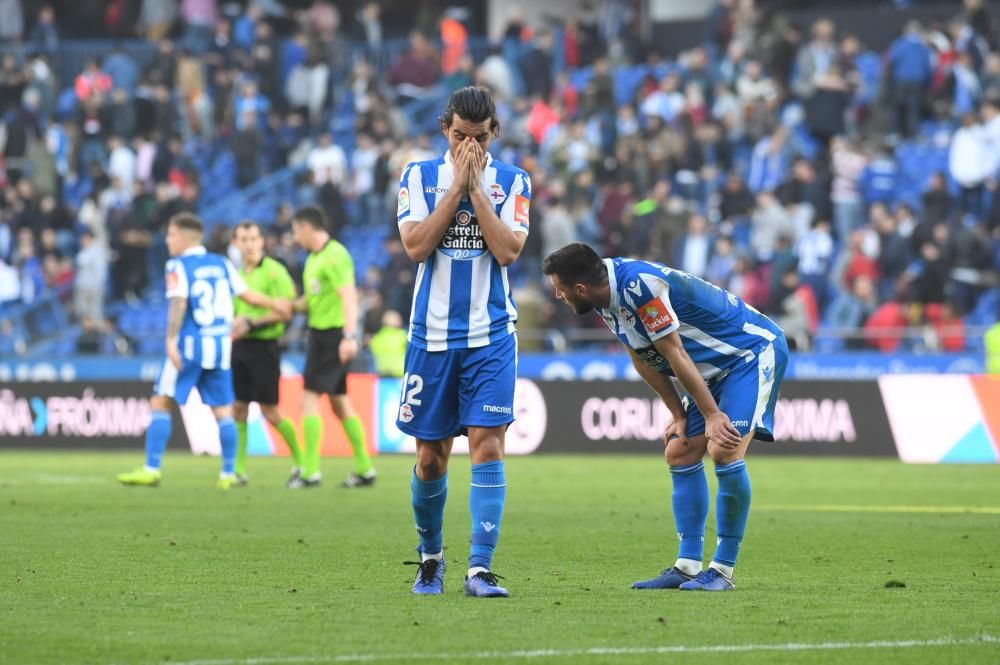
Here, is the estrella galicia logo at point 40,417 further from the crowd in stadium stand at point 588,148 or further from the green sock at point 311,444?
the green sock at point 311,444

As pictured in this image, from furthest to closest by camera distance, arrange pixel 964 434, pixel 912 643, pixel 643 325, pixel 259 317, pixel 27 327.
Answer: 1. pixel 27 327
2. pixel 964 434
3. pixel 259 317
4. pixel 643 325
5. pixel 912 643

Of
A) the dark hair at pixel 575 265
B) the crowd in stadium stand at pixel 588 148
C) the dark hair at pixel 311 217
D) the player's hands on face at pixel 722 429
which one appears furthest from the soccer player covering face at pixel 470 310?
the crowd in stadium stand at pixel 588 148

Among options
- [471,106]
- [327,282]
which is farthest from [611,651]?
[327,282]

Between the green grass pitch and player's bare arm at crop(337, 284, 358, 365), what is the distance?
4.12ft

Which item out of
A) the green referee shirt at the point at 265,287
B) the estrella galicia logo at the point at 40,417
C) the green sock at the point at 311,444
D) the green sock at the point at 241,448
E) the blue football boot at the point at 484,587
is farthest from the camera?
the estrella galicia logo at the point at 40,417

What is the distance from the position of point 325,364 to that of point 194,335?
4.01ft

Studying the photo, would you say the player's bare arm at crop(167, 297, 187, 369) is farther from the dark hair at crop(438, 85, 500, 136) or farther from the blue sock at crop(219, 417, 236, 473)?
the dark hair at crop(438, 85, 500, 136)

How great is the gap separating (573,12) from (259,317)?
20.0 metres

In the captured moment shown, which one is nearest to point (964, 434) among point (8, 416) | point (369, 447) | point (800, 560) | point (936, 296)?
point (936, 296)

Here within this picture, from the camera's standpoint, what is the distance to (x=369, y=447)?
22406mm

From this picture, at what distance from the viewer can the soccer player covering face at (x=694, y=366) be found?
8.05m

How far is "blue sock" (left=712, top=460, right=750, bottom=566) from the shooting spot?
8477 mm

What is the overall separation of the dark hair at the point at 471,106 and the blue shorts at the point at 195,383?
7.77 m

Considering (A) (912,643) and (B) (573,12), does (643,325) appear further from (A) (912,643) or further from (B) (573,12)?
(B) (573,12)
